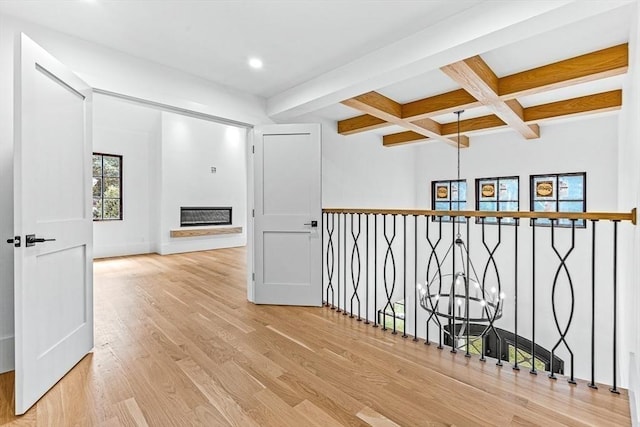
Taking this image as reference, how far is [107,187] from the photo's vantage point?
6.89 metres

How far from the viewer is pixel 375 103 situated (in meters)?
3.72

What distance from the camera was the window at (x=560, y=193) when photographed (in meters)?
5.20

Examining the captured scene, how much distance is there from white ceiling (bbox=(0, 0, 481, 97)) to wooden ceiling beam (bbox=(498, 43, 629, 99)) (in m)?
1.46

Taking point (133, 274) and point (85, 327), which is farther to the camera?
point (133, 274)

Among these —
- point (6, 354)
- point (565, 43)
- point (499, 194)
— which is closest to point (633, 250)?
point (565, 43)

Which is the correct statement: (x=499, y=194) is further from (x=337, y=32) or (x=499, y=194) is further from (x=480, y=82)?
(x=337, y=32)

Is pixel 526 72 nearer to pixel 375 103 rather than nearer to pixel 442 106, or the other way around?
pixel 442 106

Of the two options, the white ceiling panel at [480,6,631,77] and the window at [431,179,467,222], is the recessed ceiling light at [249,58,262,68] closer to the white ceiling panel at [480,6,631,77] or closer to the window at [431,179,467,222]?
the white ceiling panel at [480,6,631,77]

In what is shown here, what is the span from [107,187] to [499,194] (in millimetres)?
8449

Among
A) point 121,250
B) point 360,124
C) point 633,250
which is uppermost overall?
point 360,124

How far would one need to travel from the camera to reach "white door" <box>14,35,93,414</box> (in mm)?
1660

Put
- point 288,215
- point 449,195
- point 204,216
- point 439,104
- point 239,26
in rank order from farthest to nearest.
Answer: point 204,216, point 449,195, point 439,104, point 288,215, point 239,26

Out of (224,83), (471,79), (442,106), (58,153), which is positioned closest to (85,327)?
(58,153)

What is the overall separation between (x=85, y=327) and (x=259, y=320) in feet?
4.59
